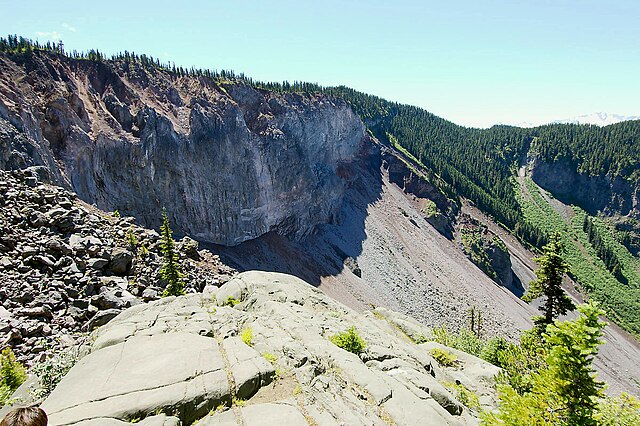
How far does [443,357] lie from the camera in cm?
2423

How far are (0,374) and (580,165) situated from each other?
211379 mm

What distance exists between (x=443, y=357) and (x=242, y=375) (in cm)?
1728

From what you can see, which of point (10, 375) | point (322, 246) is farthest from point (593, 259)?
point (10, 375)

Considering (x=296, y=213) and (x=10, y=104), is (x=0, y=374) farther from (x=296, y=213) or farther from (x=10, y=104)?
(x=296, y=213)

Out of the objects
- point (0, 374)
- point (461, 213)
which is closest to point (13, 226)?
point (0, 374)

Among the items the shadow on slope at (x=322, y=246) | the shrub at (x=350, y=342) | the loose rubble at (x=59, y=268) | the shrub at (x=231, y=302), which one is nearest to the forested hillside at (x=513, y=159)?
the shadow on slope at (x=322, y=246)

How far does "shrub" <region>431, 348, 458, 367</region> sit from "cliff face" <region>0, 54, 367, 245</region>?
36.9 meters

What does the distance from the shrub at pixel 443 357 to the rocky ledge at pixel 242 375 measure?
3852mm

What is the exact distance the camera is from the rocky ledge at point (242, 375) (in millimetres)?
10055

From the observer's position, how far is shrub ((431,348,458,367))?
24016 millimetres

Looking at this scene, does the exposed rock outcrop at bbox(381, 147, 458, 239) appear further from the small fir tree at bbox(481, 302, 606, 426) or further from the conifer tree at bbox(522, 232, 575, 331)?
the small fir tree at bbox(481, 302, 606, 426)

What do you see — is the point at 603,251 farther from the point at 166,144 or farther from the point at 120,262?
the point at 120,262

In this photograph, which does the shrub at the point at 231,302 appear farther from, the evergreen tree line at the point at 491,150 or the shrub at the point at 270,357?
the evergreen tree line at the point at 491,150

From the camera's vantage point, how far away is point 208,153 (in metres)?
57.3
